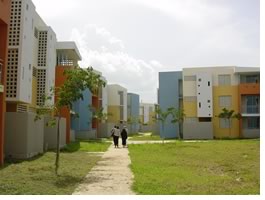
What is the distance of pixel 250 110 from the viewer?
51219 mm

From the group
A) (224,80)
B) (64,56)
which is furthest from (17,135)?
(224,80)

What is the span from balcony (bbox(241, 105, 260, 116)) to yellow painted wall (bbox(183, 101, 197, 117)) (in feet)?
19.4

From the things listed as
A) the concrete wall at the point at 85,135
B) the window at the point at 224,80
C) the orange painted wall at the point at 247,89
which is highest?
the window at the point at 224,80

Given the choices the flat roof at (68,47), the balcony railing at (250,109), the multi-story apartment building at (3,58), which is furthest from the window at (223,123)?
the multi-story apartment building at (3,58)

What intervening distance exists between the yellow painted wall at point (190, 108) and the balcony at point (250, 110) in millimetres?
5921

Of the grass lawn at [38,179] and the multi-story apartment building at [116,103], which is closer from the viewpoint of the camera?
the grass lawn at [38,179]

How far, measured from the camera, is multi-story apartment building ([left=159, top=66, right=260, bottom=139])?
51.0 meters

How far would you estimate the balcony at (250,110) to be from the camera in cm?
5091

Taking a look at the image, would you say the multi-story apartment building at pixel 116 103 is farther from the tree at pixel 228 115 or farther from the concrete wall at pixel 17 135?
the concrete wall at pixel 17 135

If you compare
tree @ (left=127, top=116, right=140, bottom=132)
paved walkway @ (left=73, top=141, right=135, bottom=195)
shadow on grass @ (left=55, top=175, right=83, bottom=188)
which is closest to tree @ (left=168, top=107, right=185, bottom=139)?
tree @ (left=127, top=116, right=140, bottom=132)

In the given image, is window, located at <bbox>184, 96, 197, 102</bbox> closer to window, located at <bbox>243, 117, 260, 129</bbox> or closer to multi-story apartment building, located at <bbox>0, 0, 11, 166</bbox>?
window, located at <bbox>243, 117, 260, 129</bbox>

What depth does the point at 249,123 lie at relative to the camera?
5222 centimetres

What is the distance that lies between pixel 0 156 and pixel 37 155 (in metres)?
5.17

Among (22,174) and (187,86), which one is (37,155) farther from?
(187,86)
